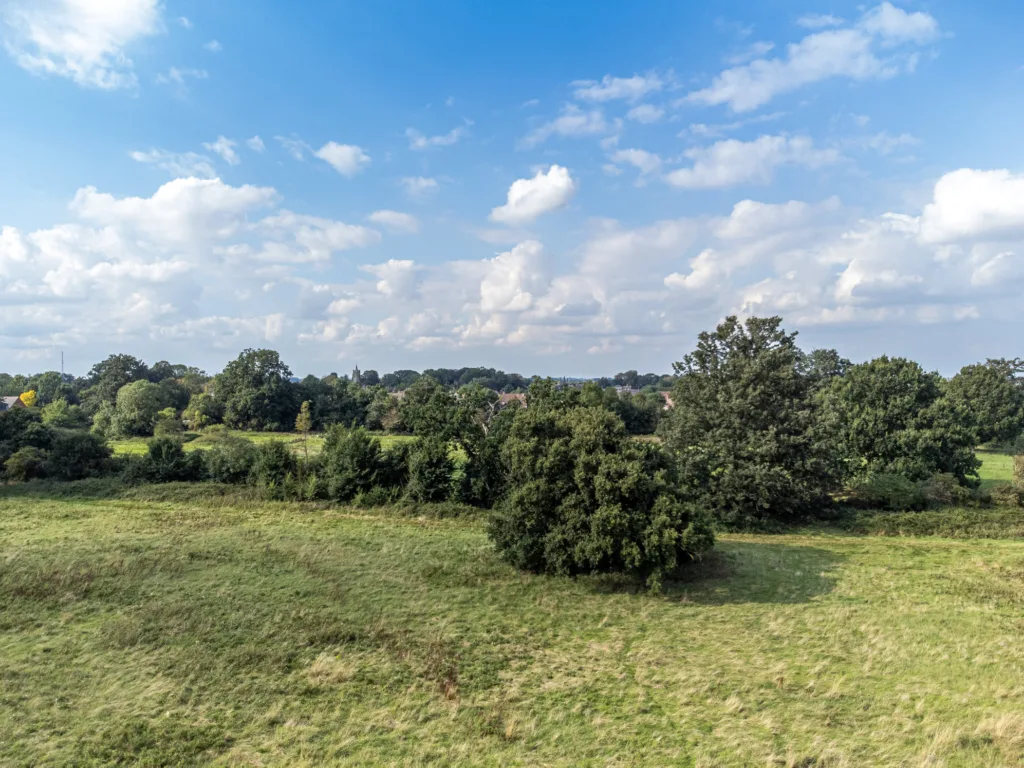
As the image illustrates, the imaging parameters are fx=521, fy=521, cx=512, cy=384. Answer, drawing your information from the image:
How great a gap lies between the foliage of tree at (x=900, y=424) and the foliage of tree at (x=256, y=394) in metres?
58.3

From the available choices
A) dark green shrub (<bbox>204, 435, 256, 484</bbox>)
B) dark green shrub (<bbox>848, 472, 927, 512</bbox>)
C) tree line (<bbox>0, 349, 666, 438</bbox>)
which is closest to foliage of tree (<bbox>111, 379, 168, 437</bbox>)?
tree line (<bbox>0, 349, 666, 438</bbox>)

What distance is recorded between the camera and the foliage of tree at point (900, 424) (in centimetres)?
2806

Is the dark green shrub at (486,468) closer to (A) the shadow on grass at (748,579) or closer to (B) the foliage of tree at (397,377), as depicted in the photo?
(A) the shadow on grass at (748,579)

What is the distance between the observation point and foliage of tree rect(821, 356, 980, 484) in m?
28.1

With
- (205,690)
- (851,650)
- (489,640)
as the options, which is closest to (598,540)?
(489,640)

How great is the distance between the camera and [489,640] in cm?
1122

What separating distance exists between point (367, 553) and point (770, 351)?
1953 centimetres

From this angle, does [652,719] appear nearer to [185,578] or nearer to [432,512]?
[185,578]

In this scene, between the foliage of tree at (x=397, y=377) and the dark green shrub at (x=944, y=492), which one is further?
the foliage of tree at (x=397, y=377)

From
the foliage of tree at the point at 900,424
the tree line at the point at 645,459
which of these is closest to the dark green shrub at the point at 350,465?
the tree line at the point at 645,459

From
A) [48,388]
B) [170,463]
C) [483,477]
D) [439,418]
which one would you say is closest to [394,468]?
[439,418]

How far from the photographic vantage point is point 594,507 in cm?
1525

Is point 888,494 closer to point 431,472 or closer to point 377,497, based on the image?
point 431,472

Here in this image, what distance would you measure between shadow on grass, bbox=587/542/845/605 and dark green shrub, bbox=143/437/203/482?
999 inches
